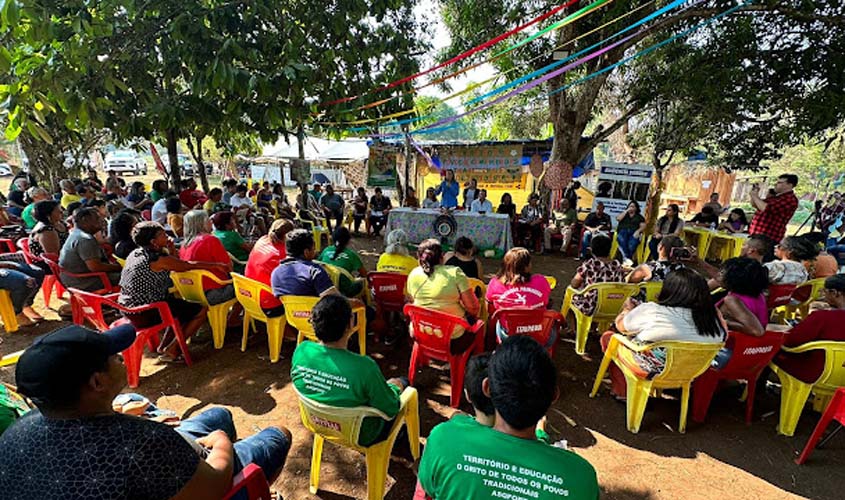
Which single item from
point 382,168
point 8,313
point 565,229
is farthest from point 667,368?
point 382,168

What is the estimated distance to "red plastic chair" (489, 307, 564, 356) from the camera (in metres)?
3.19

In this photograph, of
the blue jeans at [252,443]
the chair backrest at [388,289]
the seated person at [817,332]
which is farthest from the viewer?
the chair backrest at [388,289]

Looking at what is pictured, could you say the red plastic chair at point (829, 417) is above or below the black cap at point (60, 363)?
below

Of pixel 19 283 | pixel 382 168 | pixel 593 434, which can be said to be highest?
pixel 382 168

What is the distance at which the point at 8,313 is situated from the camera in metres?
4.30

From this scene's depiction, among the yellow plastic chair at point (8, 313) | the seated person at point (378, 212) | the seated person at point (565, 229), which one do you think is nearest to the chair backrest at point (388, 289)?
the yellow plastic chair at point (8, 313)

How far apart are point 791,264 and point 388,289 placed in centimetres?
390

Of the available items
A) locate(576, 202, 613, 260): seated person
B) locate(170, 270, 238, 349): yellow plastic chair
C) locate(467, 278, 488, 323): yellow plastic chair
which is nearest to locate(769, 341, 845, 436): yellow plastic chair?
locate(467, 278, 488, 323): yellow plastic chair

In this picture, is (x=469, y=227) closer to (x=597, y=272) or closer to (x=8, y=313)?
(x=597, y=272)

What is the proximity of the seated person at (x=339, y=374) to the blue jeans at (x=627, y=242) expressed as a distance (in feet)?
22.8

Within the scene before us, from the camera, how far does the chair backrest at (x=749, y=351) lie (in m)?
2.84

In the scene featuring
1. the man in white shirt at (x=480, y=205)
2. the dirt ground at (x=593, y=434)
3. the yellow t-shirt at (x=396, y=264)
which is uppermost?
the man in white shirt at (x=480, y=205)

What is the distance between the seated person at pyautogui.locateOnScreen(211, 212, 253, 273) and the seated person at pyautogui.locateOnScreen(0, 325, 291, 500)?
382 centimetres

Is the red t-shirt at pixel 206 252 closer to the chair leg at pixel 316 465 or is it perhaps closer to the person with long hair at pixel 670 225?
the chair leg at pixel 316 465
